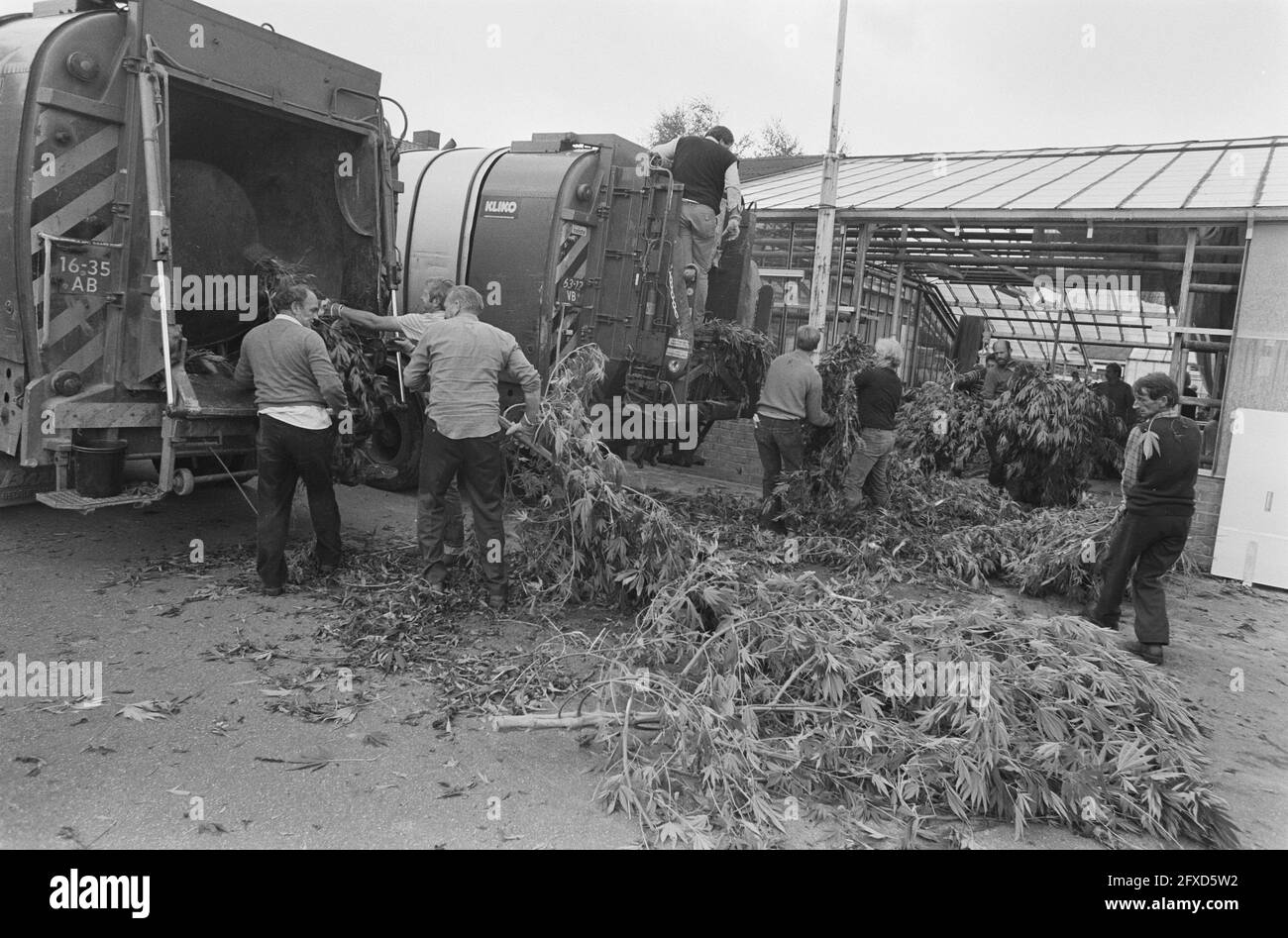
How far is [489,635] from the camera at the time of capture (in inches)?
197

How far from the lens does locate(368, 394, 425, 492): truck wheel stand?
7645 mm

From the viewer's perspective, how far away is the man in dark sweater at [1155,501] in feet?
17.9

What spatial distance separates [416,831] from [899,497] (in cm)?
564

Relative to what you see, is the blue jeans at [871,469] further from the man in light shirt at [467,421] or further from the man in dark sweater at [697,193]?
the man in light shirt at [467,421]

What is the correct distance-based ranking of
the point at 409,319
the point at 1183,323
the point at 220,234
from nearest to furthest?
the point at 409,319, the point at 220,234, the point at 1183,323

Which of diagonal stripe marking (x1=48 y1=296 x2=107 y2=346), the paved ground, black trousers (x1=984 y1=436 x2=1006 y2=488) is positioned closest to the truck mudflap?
the paved ground

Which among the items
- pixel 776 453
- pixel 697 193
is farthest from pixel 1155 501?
pixel 697 193

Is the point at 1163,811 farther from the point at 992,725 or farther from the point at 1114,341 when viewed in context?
the point at 1114,341

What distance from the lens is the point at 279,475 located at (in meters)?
5.34

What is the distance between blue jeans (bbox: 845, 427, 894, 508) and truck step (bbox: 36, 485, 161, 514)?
503cm

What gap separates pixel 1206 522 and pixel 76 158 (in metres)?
8.94

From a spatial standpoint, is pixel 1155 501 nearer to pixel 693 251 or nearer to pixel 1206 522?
pixel 1206 522

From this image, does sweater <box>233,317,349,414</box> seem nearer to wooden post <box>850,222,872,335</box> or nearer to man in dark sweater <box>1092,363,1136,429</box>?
wooden post <box>850,222,872,335</box>

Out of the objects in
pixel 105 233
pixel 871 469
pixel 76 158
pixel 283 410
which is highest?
pixel 76 158
